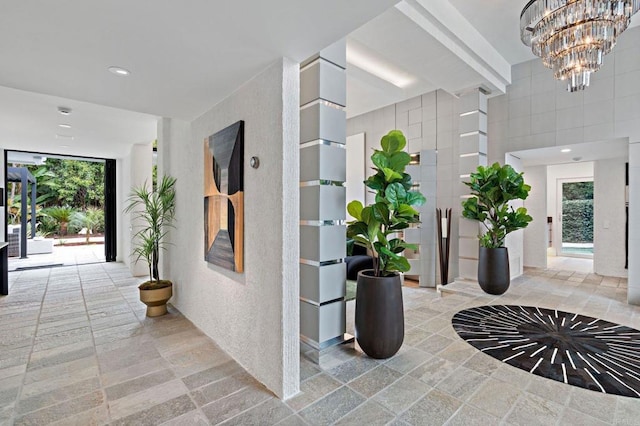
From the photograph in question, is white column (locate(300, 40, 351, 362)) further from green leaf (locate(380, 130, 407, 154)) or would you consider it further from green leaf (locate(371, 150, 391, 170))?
green leaf (locate(380, 130, 407, 154))

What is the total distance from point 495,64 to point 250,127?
4.30 metres

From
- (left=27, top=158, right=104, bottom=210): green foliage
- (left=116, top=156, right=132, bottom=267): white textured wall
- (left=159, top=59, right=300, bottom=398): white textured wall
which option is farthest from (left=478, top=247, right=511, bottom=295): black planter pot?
(left=27, top=158, right=104, bottom=210): green foliage

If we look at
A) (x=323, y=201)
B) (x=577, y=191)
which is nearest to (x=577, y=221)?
(x=577, y=191)

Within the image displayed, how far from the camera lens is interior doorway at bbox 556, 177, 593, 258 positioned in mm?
8203

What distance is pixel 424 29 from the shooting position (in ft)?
11.3

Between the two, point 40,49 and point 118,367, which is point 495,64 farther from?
point 118,367

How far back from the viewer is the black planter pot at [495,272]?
4.46 meters

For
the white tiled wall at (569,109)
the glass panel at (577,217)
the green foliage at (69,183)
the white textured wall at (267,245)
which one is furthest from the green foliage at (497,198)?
the green foliage at (69,183)

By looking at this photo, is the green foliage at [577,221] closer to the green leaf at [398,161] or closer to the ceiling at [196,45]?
the ceiling at [196,45]

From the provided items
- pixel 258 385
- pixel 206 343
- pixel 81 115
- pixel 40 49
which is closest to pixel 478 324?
pixel 258 385

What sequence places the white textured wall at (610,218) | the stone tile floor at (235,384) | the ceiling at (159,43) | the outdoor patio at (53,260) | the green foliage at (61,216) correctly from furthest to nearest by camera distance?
the green foliage at (61,216), the outdoor patio at (53,260), the white textured wall at (610,218), the stone tile floor at (235,384), the ceiling at (159,43)

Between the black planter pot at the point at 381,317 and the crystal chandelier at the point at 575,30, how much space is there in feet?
8.99

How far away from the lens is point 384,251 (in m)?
2.62

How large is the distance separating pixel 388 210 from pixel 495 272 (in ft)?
9.13
